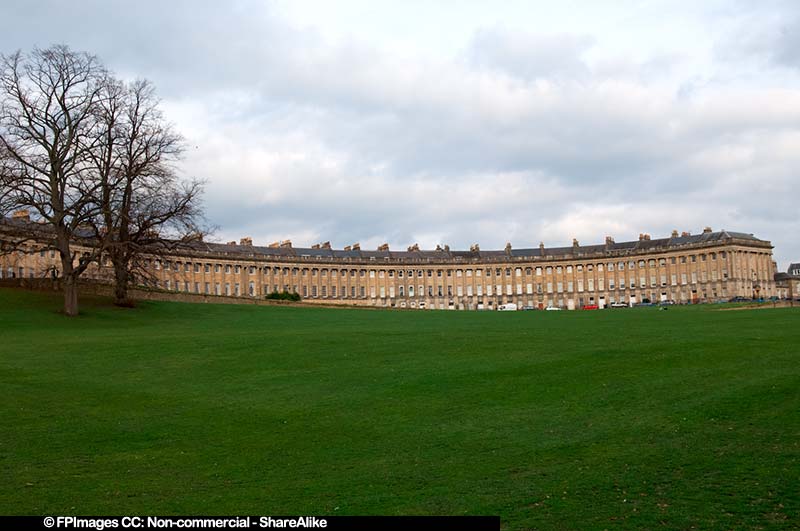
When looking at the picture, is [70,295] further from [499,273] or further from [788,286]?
[788,286]

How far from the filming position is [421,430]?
56.6 ft

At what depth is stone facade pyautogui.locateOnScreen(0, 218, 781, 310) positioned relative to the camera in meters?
125

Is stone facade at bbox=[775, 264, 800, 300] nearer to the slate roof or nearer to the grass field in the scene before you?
the slate roof

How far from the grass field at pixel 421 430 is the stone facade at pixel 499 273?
93.1 m

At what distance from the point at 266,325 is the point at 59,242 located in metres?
12.7

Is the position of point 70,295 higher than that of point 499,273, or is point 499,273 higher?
point 499,273

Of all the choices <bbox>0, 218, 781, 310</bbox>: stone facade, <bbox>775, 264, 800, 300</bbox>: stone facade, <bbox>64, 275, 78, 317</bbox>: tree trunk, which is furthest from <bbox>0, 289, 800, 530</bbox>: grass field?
<bbox>775, 264, 800, 300</bbox>: stone facade

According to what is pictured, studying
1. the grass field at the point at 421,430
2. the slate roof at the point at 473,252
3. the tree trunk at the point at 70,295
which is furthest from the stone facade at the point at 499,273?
the grass field at the point at 421,430

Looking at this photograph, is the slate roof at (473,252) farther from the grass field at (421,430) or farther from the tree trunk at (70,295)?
the grass field at (421,430)

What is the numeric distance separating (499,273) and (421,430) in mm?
126095

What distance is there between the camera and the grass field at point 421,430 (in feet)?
41.0

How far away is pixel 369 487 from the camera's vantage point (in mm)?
13398

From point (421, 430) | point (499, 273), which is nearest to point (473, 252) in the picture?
point (499, 273)

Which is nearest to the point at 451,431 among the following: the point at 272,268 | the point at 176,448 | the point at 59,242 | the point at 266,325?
the point at 176,448
